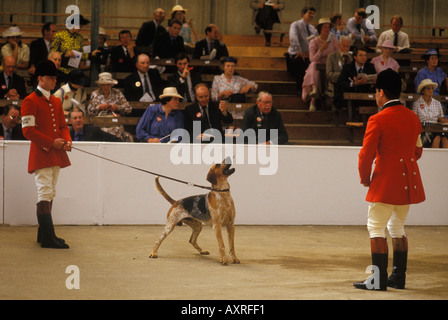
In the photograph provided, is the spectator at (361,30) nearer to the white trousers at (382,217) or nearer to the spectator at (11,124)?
the spectator at (11,124)

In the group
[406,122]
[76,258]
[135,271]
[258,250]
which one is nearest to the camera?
[406,122]

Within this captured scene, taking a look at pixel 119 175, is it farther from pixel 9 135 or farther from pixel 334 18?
pixel 334 18

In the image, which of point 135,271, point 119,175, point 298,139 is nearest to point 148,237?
point 119,175

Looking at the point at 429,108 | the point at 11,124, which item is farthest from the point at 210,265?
the point at 429,108

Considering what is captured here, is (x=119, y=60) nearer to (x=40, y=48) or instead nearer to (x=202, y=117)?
(x=40, y=48)

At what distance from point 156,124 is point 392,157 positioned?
426cm

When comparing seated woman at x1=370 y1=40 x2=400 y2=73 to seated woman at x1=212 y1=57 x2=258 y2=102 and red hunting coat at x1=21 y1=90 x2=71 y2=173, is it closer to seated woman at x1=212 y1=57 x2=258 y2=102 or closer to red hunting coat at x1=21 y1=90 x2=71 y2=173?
seated woman at x1=212 y1=57 x2=258 y2=102

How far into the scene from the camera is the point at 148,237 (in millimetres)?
7574

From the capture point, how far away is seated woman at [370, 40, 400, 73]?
11.7 metres

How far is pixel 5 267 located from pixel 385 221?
10.1ft

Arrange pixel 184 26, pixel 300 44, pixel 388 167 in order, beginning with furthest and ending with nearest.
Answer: pixel 184 26, pixel 300 44, pixel 388 167

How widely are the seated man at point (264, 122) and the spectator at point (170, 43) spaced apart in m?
2.95

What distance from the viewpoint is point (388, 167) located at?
5328 millimetres

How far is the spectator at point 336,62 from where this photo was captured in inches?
448
